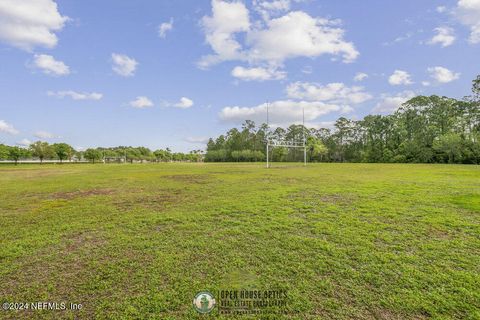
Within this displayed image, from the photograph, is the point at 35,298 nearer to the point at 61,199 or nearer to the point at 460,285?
the point at 460,285

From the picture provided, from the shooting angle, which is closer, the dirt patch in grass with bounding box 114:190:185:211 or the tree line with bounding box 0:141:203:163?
the dirt patch in grass with bounding box 114:190:185:211

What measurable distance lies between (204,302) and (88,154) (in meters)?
96.7

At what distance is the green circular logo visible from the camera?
2744mm

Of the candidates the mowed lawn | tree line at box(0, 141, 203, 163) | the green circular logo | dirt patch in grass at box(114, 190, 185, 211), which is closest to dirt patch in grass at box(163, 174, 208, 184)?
dirt patch in grass at box(114, 190, 185, 211)

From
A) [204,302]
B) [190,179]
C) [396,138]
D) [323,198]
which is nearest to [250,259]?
[204,302]

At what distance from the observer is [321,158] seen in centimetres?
7081

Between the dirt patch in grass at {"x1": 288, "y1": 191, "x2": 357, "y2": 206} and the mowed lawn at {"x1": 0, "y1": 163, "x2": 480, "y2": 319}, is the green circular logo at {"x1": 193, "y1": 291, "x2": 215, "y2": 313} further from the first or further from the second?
the dirt patch in grass at {"x1": 288, "y1": 191, "x2": 357, "y2": 206}

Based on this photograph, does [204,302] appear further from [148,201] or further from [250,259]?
[148,201]

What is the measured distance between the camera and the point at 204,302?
2846 millimetres

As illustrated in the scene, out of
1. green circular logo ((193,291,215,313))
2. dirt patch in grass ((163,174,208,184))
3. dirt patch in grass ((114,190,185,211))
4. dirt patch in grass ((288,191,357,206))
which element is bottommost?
green circular logo ((193,291,215,313))

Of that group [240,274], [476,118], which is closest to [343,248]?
[240,274]

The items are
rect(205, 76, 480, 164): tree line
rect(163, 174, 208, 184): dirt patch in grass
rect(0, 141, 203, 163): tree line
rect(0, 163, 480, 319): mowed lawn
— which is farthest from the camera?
rect(0, 141, 203, 163): tree line

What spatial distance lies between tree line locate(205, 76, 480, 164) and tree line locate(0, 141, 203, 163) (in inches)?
1580

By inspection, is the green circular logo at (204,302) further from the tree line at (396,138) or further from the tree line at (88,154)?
the tree line at (88,154)
